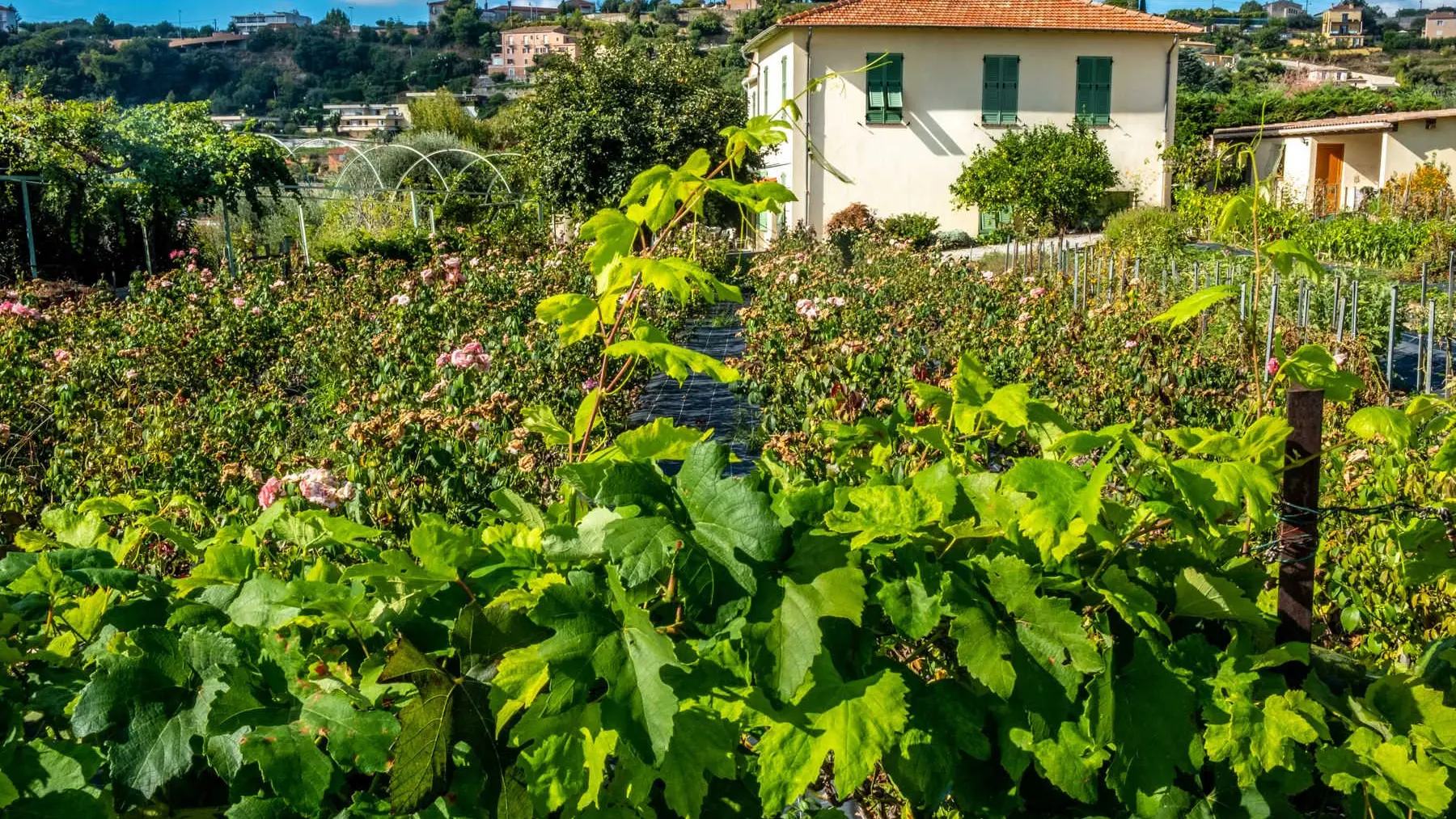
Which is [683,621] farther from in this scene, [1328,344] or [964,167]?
[964,167]

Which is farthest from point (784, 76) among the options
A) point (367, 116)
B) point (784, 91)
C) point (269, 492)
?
point (367, 116)

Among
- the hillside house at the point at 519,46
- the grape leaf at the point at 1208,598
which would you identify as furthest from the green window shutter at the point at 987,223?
the hillside house at the point at 519,46

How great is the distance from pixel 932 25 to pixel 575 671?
2398 centimetres

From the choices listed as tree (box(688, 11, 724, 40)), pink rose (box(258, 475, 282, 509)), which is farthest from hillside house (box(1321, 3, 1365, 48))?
pink rose (box(258, 475, 282, 509))

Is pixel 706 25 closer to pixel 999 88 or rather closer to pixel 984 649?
pixel 999 88

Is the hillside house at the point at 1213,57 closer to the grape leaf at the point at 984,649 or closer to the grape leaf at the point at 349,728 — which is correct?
the grape leaf at the point at 984,649

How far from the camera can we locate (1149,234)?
16266 mm

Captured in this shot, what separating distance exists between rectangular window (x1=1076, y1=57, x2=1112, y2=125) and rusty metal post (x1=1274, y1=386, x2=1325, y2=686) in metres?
24.1

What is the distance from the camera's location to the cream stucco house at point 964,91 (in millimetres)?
23656

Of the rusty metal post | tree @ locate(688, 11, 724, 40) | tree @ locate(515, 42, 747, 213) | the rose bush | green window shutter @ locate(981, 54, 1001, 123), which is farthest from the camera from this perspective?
tree @ locate(688, 11, 724, 40)

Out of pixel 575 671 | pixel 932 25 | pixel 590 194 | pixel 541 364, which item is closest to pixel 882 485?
pixel 575 671

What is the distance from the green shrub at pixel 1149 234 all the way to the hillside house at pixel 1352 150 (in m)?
7.78

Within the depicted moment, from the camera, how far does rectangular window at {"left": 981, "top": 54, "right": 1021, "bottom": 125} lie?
2400 cm

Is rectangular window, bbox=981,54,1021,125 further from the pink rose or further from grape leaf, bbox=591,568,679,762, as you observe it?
grape leaf, bbox=591,568,679,762
